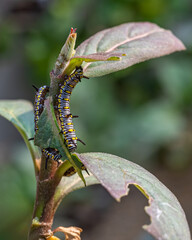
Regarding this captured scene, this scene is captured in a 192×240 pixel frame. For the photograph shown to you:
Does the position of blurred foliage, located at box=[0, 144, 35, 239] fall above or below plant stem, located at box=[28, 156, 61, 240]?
below

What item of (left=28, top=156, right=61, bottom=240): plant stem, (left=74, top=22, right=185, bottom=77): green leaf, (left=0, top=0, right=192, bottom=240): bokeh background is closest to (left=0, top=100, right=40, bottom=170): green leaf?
(left=28, top=156, right=61, bottom=240): plant stem

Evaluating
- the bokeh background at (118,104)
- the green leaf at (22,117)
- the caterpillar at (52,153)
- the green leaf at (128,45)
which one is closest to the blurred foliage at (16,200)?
the bokeh background at (118,104)

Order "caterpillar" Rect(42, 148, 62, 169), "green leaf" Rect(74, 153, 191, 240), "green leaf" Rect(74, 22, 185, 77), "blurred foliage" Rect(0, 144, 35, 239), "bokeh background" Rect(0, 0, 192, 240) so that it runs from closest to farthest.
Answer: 1. "green leaf" Rect(74, 153, 191, 240)
2. "caterpillar" Rect(42, 148, 62, 169)
3. "green leaf" Rect(74, 22, 185, 77)
4. "blurred foliage" Rect(0, 144, 35, 239)
5. "bokeh background" Rect(0, 0, 192, 240)

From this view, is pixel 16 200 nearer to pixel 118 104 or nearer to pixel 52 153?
pixel 118 104

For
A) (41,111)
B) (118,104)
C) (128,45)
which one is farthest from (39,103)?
(118,104)

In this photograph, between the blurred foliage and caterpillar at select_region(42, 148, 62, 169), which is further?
the blurred foliage

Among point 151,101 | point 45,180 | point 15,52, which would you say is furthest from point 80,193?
point 45,180

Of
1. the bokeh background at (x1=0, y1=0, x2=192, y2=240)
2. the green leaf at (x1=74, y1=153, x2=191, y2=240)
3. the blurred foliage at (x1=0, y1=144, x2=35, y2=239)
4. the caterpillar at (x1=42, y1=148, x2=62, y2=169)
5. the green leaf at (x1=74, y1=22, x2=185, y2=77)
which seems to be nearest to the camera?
the green leaf at (x1=74, y1=153, x2=191, y2=240)

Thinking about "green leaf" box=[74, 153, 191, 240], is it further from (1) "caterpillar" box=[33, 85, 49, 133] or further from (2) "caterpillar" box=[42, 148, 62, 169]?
(1) "caterpillar" box=[33, 85, 49, 133]

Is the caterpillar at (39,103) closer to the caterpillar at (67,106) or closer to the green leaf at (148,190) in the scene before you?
the caterpillar at (67,106)
